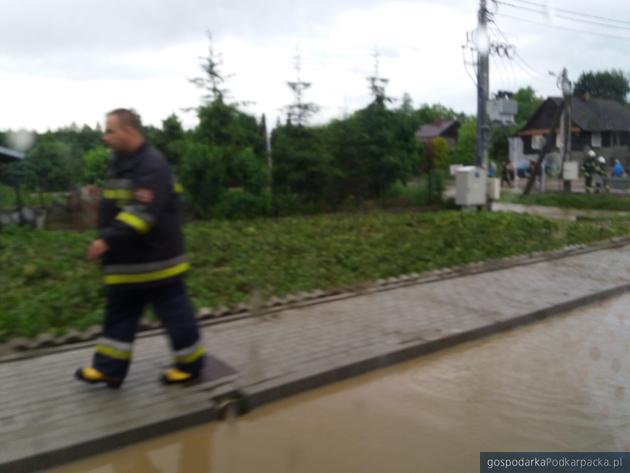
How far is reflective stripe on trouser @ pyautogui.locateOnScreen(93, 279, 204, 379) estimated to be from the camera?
4801 millimetres

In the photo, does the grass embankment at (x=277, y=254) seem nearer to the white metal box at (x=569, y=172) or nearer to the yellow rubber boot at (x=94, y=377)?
the yellow rubber boot at (x=94, y=377)

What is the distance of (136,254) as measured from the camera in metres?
4.70

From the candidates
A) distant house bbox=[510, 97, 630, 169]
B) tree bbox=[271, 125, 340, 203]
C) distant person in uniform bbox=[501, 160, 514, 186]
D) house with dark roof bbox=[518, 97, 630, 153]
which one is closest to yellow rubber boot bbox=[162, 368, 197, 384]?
tree bbox=[271, 125, 340, 203]

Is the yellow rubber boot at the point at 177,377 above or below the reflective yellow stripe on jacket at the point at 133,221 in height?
below

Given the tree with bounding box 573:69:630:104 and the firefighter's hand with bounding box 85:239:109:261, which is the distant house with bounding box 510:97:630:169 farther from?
the firefighter's hand with bounding box 85:239:109:261

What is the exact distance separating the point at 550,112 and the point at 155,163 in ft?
205


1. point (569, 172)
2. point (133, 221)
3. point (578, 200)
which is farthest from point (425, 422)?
point (569, 172)

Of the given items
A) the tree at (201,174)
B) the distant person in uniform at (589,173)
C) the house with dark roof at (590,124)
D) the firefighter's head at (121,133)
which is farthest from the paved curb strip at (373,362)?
the house with dark roof at (590,124)

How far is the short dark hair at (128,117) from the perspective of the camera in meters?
4.79

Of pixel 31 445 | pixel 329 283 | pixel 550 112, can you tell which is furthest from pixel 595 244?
pixel 550 112

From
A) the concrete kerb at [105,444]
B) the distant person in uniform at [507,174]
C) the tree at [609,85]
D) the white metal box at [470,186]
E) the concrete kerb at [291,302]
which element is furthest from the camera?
the tree at [609,85]

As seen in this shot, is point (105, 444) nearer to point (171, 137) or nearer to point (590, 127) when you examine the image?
point (171, 137)

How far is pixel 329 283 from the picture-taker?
28.1 feet

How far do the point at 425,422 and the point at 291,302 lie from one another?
3069mm
